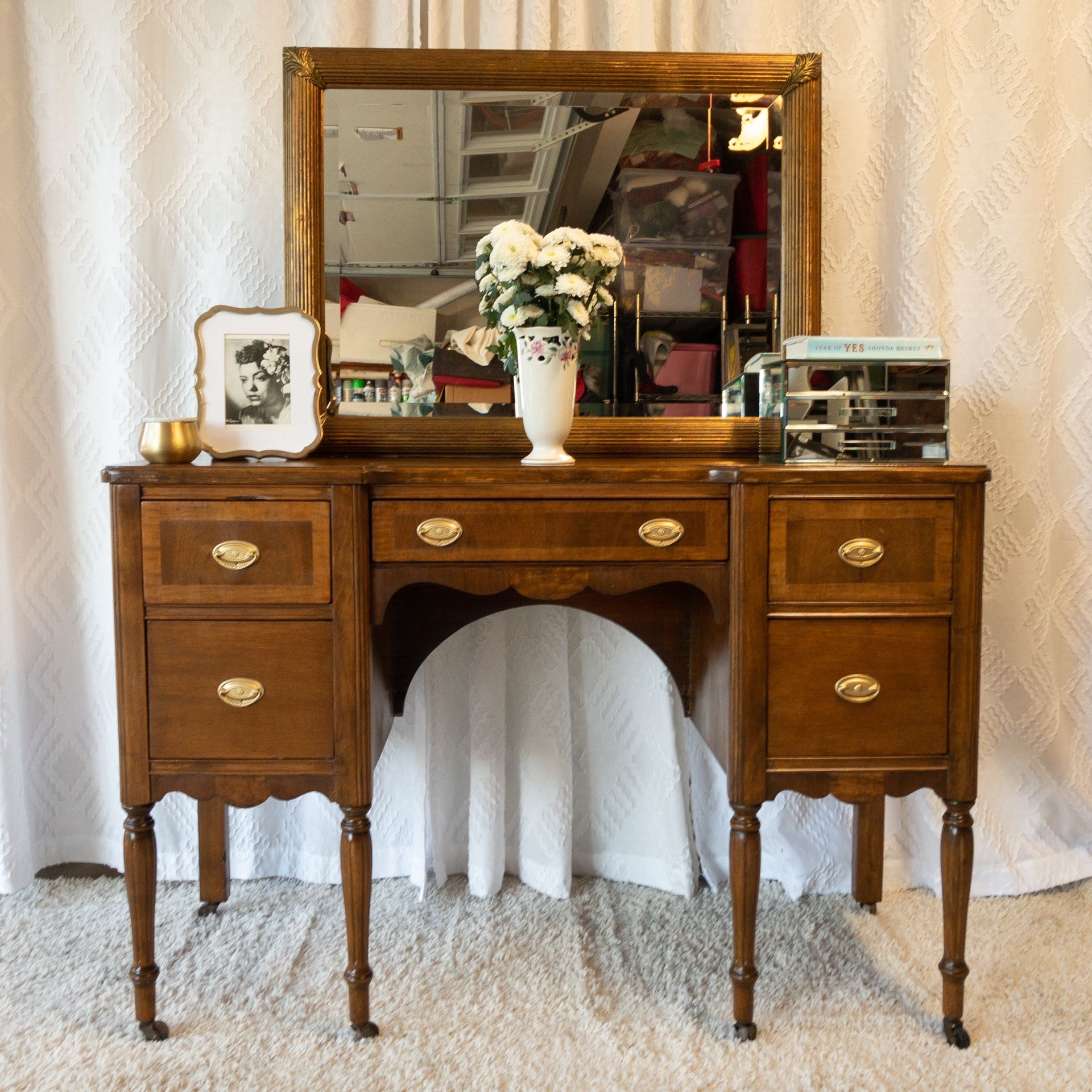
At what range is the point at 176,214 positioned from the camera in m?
1.90

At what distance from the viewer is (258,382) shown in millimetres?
1635

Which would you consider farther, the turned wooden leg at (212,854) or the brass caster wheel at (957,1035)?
the turned wooden leg at (212,854)

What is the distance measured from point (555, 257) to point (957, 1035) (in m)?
1.36

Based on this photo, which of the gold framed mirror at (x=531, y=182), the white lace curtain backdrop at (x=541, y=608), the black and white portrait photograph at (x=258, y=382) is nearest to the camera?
the black and white portrait photograph at (x=258, y=382)

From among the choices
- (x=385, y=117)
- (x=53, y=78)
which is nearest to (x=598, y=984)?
(x=385, y=117)

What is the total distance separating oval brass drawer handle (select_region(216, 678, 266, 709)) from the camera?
1.42 m

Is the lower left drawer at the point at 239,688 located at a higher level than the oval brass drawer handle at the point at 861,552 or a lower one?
lower

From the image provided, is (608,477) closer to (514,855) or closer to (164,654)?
(164,654)

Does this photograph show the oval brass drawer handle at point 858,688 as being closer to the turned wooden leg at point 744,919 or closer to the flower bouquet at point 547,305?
the turned wooden leg at point 744,919

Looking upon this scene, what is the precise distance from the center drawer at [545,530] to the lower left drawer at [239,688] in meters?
0.18

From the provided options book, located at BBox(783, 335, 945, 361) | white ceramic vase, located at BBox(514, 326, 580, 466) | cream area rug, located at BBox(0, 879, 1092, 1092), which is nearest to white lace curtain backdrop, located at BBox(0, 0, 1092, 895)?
cream area rug, located at BBox(0, 879, 1092, 1092)

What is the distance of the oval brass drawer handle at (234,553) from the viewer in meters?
1.40

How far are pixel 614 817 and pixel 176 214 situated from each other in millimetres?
1530

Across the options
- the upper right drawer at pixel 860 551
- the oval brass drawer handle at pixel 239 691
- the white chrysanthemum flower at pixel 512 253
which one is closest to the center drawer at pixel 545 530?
the upper right drawer at pixel 860 551
